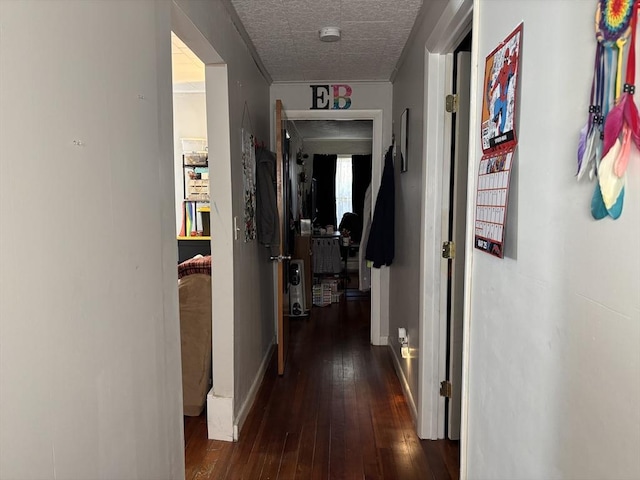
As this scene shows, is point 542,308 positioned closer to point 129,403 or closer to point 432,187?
point 129,403

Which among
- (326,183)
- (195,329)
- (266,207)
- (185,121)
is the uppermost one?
(185,121)

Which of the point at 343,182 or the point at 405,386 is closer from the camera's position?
the point at 405,386

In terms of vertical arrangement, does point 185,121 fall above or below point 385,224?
above

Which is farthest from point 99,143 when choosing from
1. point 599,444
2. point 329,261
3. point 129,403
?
point 329,261

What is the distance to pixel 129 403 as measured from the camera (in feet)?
4.10

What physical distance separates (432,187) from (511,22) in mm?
1216

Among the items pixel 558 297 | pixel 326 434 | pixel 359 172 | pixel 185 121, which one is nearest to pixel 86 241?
pixel 558 297

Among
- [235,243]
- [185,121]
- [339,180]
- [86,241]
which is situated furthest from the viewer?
[339,180]

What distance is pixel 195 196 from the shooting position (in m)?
Answer: 4.46

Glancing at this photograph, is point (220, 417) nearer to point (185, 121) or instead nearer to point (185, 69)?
point (185, 69)

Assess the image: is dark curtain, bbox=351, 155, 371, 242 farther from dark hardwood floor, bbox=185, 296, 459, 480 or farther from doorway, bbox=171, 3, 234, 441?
doorway, bbox=171, 3, 234, 441

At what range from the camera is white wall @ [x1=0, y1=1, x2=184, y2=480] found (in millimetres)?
806

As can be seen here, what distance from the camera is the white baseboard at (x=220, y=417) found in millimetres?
2455

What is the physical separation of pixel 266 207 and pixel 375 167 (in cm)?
130
